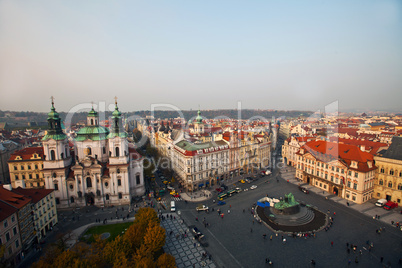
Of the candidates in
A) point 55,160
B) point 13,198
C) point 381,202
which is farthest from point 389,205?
point 55,160

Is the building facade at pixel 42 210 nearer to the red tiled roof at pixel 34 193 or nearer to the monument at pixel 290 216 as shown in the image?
the red tiled roof at pixel 34 193

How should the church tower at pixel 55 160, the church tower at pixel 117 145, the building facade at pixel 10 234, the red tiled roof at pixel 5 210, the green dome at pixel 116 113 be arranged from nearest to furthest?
1. the building facade at pixel 10 234
2. the red tiled roof at pixel 5 210
3. the church tower at pixel 55 160
4. the church tower at pixel 117 145
5. the green dome at pixel 116 113

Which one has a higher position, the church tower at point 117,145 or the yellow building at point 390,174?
the church tower at point 117,145

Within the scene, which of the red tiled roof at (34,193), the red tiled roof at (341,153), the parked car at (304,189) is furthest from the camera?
the parked car at (304,189)

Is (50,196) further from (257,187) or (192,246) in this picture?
(257,187)

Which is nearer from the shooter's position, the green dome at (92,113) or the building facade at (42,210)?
the building facade at (42,210)

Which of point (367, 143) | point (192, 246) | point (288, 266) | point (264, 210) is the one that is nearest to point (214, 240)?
→ point (192, 246)

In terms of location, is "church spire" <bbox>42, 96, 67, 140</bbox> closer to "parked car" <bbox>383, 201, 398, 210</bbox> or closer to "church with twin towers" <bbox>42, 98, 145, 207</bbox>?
"church with twin towers" <bbox>42, 98, 145, 207</bbox>

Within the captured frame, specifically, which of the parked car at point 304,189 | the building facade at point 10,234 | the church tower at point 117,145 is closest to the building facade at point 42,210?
the building facade at point 10,234
